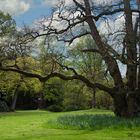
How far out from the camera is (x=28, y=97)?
261 ft

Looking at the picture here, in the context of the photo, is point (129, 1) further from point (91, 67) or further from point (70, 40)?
point (91, 67)

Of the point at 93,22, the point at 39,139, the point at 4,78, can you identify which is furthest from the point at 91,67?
the point at 39,139

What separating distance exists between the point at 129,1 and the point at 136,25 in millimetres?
1627

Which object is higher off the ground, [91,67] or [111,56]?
[91,67]

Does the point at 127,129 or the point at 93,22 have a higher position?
the point at 93,22

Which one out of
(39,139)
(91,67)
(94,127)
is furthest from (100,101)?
(39,139)

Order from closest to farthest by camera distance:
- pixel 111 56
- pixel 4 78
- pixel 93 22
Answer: pixel 111 56 → pixel 93 22 → pixel 4 78

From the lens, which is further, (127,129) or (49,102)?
(49,102)

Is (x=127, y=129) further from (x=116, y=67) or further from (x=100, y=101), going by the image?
(x=100, y=101)

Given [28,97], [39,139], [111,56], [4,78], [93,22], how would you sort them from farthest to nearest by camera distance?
[28,97]
[4,78]
[93,22]
[111,56]
[39,139]

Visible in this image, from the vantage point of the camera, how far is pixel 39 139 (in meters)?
17.8

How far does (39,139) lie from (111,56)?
981 centimetres

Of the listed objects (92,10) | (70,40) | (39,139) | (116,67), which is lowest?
(39,139)

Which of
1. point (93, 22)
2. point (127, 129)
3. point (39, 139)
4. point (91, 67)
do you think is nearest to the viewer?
point (39, 139)
